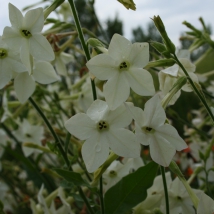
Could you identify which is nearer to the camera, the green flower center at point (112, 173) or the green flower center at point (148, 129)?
the green flower center at point (148, 129)

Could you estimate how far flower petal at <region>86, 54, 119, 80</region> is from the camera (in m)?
0.57

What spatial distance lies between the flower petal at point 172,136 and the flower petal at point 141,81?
7 centimetres

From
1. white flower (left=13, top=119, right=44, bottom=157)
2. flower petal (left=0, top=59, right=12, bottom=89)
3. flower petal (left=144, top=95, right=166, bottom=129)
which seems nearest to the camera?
flower petal (left=144, top=95, right=166, bottom=129)

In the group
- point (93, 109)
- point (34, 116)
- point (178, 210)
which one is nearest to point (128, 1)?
point (93, 109)

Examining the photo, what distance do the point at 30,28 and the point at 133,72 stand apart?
195 millimetres

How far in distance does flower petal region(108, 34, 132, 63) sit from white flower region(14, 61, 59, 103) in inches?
6.9

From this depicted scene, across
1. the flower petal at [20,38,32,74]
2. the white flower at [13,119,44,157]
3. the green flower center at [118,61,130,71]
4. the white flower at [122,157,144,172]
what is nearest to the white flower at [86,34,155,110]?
the green flower center at [118,61,130,71]

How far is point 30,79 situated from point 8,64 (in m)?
0.06

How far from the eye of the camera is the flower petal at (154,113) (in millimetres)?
540

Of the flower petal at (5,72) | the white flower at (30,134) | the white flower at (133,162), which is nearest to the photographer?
the flower petal at (5,72)

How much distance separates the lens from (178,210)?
74 centimetres

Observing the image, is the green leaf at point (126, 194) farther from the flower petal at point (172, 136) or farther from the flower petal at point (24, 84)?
the flower petal at point (24, 84)

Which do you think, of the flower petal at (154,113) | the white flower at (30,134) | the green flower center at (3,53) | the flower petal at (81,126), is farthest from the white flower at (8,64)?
the white flower at (30,134)

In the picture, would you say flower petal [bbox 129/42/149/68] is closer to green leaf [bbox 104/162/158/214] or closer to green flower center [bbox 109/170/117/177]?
green leaf [bbox 104/162/158/214]
